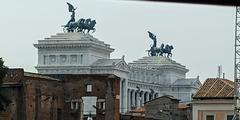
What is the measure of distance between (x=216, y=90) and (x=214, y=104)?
230cm

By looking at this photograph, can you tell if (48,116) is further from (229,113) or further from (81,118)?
(229,113)

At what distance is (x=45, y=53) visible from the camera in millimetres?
128625

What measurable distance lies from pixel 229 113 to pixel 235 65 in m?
3.26

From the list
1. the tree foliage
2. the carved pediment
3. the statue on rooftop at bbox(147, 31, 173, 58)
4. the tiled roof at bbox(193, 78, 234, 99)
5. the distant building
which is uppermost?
the statue on rooftop at bbox(147, 31, 173, 58)

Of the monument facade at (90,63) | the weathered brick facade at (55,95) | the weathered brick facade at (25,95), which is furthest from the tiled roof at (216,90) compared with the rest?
the monument facade at (90,63)

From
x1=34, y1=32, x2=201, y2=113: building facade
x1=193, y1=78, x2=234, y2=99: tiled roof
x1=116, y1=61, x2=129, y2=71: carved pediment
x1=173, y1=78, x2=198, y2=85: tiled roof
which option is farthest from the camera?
x1=173, y1=78, x2=198, y2=85: tiled roof

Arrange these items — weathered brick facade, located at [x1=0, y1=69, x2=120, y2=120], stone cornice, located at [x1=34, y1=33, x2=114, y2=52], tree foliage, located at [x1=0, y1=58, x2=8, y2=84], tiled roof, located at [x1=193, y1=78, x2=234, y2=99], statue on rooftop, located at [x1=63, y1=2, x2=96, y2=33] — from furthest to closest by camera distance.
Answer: statue on rooftop, located at [x1=63, y1=2, x2=96, y2=33] → stone cornice, located at [x1=34, y1=33, x2=114, y2=52] → weathered brick facade, located at [x1=0, y1=69, x2=120, y2=120] → tiled roof, located at [x1=193, y1=78, x2=234, y2=99] → tree foliage, located at [x1=0, y1=58, x2=8, y2=84]

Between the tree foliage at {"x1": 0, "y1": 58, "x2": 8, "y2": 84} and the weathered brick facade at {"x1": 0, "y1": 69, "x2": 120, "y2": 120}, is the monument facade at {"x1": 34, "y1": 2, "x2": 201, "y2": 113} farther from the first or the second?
the tree foliage at {"x1": 0, "y1": 58, "x2": 8, "y2": 84}

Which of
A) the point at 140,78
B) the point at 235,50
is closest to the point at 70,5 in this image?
the point at 140,78

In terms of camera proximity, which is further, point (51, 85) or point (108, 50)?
point (108, 50)

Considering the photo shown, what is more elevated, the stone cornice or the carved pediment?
the stone cornice

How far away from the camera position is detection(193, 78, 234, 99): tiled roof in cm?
5160

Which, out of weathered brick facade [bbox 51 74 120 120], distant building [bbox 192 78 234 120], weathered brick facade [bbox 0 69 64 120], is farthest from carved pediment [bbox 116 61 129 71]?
distant building [bbox 192 78 234 120]

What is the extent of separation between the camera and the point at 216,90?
52656 millimetres
